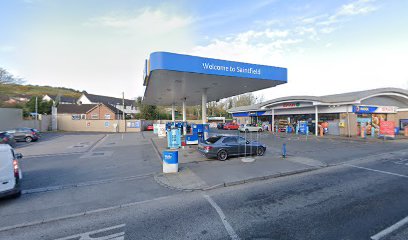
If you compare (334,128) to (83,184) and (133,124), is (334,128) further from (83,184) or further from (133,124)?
(133,124)

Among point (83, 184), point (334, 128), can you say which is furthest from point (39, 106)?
point (334, 128)

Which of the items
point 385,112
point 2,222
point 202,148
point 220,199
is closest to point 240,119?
point 385,112

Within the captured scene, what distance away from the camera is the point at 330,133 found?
23.5 metres

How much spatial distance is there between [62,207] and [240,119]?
121 feet

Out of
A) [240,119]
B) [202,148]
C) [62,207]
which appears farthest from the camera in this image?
[240,119]

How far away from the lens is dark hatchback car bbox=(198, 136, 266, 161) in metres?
10.2

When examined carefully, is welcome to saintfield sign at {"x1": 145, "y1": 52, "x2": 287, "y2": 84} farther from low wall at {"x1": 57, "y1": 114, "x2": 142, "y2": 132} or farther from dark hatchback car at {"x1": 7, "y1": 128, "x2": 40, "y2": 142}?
low wall at {"x1": 57, "y1": 114, "x2": 142, "y2": 132}

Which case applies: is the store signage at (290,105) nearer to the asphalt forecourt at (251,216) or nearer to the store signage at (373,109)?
the store signage at (373,109)

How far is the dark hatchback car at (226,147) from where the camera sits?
33.4ft

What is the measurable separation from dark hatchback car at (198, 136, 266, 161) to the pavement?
1.30m

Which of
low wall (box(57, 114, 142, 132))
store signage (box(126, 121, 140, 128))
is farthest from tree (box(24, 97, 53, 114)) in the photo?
store signage (box(126, 121, 140, 128))

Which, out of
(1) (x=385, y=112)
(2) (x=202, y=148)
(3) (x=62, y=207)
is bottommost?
(3) (x=62, y=207)

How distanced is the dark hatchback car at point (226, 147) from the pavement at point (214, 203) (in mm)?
1302

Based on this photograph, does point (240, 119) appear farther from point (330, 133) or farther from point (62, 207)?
point (62, 207)
